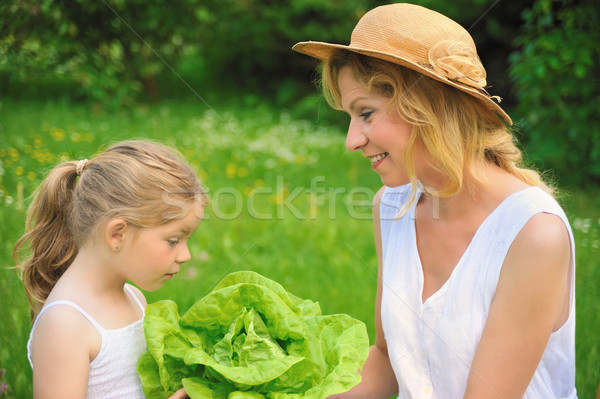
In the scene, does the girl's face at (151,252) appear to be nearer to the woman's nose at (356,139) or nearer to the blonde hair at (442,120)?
the woman's nose at (356,139)

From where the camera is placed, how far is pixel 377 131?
203 centimetres

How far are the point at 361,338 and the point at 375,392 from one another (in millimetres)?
632

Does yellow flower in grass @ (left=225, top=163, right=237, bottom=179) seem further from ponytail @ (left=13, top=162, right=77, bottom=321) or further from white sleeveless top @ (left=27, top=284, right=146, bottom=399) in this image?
white sleeveless top @ (left=27, top=284, right=146, bottom=399)

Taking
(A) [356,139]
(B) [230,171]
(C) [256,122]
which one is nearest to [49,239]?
(A) [356,139]

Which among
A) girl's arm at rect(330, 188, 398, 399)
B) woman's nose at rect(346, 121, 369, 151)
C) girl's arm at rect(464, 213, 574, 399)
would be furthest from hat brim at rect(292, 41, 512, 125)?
girl's arm at rect(330, 188, 398, 399)

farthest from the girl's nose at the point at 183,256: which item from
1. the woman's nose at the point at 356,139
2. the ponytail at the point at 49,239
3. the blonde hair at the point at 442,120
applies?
the blonde hair at the point at 442,120

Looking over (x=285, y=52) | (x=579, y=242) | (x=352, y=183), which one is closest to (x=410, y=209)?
(x=579, y=242)

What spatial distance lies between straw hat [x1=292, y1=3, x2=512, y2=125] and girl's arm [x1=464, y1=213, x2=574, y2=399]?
439mm

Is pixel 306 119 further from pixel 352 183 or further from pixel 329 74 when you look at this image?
pixel 329 74

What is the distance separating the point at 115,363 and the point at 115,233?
0.40m

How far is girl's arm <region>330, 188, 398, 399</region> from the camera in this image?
2.31m

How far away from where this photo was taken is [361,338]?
1.80 metres

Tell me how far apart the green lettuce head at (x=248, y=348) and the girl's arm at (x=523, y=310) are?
412mm

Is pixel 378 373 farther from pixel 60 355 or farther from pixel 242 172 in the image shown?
pixel 242 172
